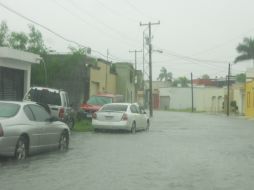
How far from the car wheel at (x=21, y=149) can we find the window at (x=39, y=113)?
1.07 meters

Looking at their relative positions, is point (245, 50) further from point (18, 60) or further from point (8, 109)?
point (8, 109)

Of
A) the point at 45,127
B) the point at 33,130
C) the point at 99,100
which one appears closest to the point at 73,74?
the point at 99,100

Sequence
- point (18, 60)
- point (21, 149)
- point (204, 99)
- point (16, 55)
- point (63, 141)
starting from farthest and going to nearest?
1. point (204, 99)
2. point (18, 60)
3. point (16, 55)
4. point (63, 141)
5. point (21, 149)

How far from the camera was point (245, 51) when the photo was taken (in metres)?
77.0

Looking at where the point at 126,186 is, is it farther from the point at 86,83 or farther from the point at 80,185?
the point at 86,83

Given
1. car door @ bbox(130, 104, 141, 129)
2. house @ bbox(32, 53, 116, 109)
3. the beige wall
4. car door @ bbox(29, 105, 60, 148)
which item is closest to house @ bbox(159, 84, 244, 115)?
the beige wall

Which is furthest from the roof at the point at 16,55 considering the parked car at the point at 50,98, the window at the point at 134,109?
the window at the point at 134,109

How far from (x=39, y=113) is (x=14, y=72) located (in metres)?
14.2

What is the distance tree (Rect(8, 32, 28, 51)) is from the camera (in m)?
44.1

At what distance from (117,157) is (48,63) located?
27.8 m

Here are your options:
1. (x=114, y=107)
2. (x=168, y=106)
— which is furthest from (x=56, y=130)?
(x=168, y=106)

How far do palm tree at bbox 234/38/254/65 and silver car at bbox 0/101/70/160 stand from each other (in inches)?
2366

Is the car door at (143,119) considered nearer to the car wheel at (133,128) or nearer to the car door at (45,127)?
the car wheel at (133,128)

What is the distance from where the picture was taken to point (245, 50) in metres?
76.9
